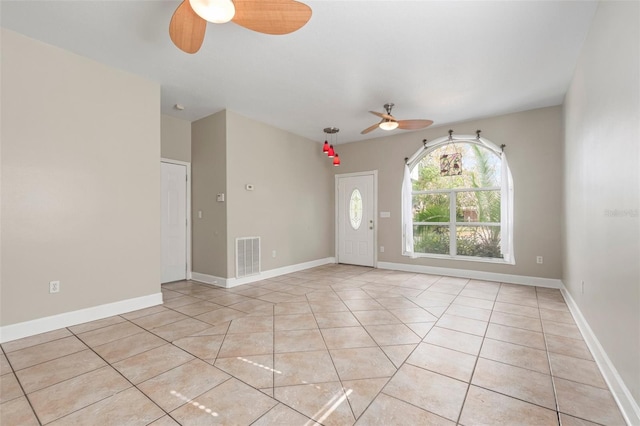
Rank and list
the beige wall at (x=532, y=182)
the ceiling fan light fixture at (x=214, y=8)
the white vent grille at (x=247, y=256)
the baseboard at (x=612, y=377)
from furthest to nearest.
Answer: the white vent grille at (x=247, y=256), the beige wall at (x=532, y=182), the ceiling fan light fixture at (x=214, y=8), the baseboard at (x=612, y=377)

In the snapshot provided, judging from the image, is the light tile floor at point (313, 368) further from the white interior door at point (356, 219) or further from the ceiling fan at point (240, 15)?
the white interior door at point (356, 219)

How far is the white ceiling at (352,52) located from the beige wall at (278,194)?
785mm

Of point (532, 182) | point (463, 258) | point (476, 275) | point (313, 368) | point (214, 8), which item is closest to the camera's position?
point (214, 8)

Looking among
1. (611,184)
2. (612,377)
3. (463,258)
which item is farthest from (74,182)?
(463,258)

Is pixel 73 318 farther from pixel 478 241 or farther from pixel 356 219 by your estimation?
pixel 478 241

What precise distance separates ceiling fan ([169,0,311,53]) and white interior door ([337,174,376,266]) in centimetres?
452

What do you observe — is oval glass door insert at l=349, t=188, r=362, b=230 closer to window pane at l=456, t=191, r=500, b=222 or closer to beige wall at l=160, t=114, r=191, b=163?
window pane at l=456, t=191, r=500, b=222

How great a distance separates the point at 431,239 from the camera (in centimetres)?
564

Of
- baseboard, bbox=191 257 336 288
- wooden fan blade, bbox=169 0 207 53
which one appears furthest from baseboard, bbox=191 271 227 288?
wooden fan blade, bbox=169 0 207 53

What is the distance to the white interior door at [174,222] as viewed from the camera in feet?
15.6

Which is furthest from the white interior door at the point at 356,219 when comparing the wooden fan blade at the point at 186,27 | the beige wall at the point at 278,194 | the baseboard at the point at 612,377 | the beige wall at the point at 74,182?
the wooden fan blade at the point at 186,27

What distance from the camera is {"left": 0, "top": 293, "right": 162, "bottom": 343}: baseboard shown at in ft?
8.55

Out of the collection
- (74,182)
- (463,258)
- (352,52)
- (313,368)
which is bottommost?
(313,368)

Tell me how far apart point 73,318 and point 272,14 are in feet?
11.6
